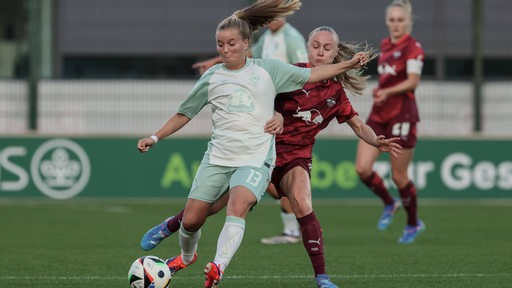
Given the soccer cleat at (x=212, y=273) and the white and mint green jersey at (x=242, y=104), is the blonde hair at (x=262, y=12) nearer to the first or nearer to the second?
the white and mint green jersey at (x=242, y=104)

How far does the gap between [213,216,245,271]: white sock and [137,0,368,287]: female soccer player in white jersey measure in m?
0.07

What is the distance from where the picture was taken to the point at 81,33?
19.6m

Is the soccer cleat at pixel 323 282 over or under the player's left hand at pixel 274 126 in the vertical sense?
under

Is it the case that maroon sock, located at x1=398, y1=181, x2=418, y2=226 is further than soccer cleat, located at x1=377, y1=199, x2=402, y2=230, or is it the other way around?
soccer cleat, located at x1=377, y1=199, x2=402, y2=230

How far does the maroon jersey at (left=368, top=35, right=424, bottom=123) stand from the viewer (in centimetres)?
1102

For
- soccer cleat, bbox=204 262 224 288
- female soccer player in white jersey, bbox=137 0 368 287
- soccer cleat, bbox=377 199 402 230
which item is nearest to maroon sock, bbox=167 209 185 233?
female soccer player in white jersey, bbox=137 0 368 287

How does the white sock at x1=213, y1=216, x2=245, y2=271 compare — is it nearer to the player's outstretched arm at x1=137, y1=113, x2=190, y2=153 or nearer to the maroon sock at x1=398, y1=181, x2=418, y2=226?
the player's outstretched arm at x1=137, y1=113, x2=190, y2=153

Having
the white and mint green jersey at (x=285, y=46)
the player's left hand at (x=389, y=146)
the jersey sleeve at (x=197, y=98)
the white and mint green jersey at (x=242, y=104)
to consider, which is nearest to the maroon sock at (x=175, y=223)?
the white and mint green jersey at (x=242, y=104)

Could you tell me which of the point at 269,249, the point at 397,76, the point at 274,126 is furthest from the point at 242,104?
the point at 397,76

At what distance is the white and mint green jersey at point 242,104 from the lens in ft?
24.0

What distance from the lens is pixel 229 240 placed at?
7.00 meters

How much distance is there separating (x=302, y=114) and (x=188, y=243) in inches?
45.0

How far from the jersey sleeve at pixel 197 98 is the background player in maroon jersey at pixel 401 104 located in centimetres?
372

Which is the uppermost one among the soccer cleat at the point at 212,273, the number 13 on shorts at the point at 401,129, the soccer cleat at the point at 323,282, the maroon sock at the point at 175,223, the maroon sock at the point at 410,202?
the number 13 on shorts at the point at 401,129
